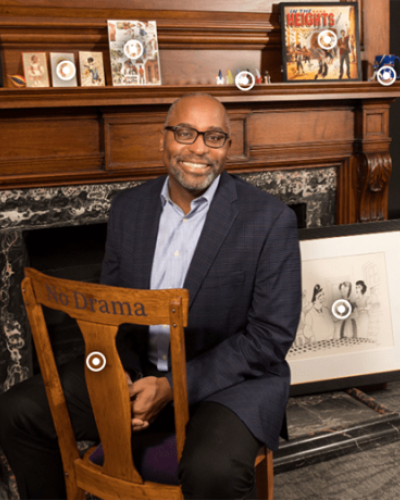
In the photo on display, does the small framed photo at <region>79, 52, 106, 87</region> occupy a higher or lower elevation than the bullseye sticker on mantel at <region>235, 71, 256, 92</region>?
higher

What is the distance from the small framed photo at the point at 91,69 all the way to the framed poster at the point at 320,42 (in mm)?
820

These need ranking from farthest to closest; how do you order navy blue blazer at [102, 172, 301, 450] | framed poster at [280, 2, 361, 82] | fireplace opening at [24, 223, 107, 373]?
fireplace opening at [24, 223, 107, 373]
framed poster at [280, 2, 361, 82]
navy blue blazer at [102, 172, 301, 450]

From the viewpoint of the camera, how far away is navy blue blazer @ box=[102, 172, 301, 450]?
1.36 meters

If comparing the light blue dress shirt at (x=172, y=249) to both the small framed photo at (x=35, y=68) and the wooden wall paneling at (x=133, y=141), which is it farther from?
the small framed photo at (x=35, y=68)

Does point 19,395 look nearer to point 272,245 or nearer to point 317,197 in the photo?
point 272,245

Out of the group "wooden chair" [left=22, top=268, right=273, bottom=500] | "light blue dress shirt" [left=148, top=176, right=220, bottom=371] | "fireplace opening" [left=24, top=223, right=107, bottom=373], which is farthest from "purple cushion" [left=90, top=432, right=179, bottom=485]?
"fireplace opening" [left=24, top=223, right=107, bottom=373]

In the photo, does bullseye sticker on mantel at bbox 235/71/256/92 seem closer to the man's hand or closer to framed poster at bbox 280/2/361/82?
framed poster at bbox 280/2/361/82

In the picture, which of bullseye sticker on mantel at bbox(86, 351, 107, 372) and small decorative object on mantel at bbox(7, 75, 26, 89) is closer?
bullseye sticker on mantel at bbox(86, 351, 107, 372)

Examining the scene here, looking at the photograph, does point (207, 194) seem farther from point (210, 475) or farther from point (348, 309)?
point (348, 309)

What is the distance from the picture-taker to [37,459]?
1.40 m

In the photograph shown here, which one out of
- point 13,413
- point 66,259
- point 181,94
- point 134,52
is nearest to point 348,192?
point 181,94

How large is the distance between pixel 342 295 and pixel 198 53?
1291 millimetres

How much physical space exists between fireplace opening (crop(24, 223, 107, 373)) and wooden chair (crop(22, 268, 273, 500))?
1.21m

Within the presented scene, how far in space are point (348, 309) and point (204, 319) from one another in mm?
1086
